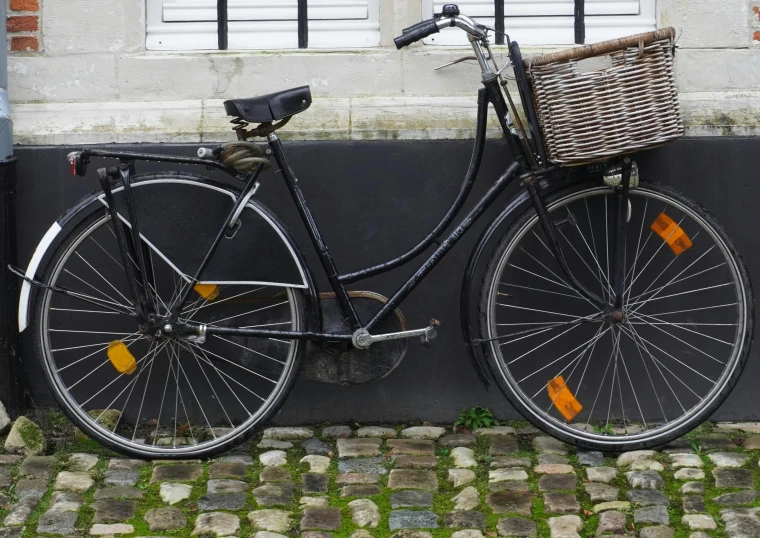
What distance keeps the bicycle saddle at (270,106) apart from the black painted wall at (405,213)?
52cm

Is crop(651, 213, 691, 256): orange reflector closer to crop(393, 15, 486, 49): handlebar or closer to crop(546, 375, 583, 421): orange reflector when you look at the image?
crop(546, 375, 583, 421): orange reflector

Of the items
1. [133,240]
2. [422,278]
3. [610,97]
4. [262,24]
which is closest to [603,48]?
[610,97]

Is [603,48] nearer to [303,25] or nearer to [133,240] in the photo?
[303,25]

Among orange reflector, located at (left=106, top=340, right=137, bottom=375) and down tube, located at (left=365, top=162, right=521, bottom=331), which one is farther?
orange reflector, located at (left=106, top=340, right=137, bottom=375)

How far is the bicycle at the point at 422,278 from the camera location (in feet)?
14.6

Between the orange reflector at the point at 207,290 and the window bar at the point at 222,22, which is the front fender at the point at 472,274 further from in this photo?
the window bar at the point at 222,22

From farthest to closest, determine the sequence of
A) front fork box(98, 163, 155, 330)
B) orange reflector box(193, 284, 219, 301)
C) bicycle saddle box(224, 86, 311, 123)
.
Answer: orange reflector box(193, 284, 219, 301) < front fork box(98, 163, 155, 330) < bicycle saddle box(224, 86, 311, 123)

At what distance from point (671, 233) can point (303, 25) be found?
5.99 feet

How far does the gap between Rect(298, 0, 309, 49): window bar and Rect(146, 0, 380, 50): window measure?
2 centimetres

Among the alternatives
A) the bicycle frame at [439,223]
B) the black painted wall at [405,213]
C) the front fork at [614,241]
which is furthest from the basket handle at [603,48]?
the black painted wall at [405,213]

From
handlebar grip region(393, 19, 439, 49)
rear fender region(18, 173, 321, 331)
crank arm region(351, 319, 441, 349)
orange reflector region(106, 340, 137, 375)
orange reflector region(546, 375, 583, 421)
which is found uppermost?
handlebar grip region(393, 19, 439, 49)

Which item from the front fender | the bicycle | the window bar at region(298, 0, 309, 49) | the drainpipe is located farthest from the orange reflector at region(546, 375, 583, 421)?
the drainpipe

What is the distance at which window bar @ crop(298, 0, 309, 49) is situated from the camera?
199 inches

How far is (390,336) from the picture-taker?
4629mm
